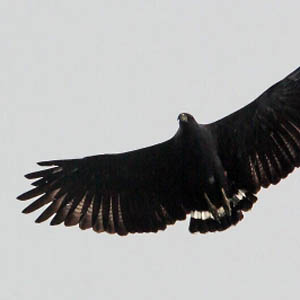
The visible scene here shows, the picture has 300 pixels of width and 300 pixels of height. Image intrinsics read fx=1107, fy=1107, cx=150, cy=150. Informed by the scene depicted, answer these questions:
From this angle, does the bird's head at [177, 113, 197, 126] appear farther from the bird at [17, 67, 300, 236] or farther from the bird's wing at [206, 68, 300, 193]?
the bird's wing at [206, 68, 300, 193]

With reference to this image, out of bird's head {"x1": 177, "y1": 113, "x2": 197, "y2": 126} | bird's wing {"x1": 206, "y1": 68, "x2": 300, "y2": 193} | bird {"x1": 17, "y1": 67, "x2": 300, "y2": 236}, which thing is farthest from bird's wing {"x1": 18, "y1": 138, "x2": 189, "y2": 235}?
bird's wing {"x1": 206, "y1": 68, "x2": 300, "y2": 193}

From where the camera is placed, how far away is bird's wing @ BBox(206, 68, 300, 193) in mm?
17391

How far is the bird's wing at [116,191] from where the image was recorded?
59.5 ft

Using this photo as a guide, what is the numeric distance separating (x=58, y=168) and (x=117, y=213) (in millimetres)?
1231

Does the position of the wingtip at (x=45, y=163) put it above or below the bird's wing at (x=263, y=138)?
above

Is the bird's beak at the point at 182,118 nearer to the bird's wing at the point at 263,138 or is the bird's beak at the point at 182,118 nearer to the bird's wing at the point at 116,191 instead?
the bird's wing at the point at 263,138

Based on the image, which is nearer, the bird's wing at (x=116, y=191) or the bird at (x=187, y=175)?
the bird at (x=187, y=175)

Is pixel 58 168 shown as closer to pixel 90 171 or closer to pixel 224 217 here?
pixel 90 171

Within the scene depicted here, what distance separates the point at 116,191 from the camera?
18.4m

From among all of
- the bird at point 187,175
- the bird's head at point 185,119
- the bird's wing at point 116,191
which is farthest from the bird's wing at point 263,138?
the bird's wing at point 116,191

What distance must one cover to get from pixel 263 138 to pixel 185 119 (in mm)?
1329

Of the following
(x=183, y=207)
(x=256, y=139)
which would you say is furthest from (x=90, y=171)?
(x=256, y=139)

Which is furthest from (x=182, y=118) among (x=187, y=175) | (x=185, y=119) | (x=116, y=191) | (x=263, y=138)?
(x=116, y=191)

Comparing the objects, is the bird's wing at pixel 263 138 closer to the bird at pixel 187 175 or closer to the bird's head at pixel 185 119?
the bird at pixel 187 175
